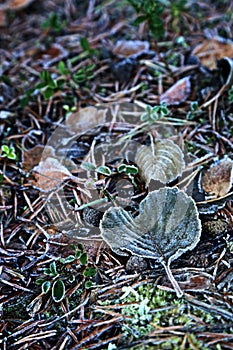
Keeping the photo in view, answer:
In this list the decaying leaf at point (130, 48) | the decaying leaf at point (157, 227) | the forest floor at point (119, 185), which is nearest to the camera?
the forest floor at point (119, 185)

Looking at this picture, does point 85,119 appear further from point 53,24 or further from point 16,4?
point 16,4

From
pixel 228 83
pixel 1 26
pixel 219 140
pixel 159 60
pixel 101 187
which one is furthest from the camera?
pixel 1 26

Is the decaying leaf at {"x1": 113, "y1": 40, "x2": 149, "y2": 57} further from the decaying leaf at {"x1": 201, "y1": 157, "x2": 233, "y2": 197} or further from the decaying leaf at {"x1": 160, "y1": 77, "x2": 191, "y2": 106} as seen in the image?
the decaying leaf at {"x1": 201, "y1": 157, "x2": 233, "y2": 197}

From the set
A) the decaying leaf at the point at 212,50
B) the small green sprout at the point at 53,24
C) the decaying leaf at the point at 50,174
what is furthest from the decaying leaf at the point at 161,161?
the small green sprout at the point at 53,24

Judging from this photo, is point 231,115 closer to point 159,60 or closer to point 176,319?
point 159,60

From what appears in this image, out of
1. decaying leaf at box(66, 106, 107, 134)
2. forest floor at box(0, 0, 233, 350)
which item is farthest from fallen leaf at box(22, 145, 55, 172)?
decaying leaf at box(66, 106, 107, 134)

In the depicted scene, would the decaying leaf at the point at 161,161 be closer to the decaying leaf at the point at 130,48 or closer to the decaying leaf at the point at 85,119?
the decaying leaf at the point at 85,119

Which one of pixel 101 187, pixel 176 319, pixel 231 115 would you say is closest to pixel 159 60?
pixel 231 115

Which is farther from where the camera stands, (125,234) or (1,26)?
(1,26)
